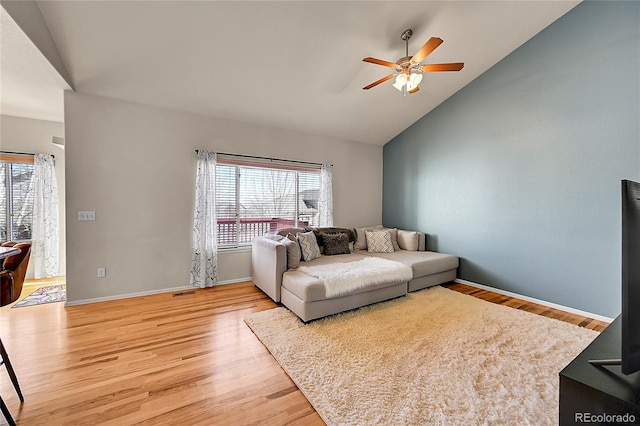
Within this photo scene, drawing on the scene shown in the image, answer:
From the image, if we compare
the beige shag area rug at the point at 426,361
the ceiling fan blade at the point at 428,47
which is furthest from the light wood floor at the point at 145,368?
the ceiling fan blade at the point at 428,47

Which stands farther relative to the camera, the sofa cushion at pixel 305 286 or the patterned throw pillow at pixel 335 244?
the patterned throw pillow at pixel 335 244

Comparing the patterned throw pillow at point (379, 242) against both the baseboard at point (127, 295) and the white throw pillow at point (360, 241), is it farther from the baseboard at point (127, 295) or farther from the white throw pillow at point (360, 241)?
the baseboard at point (127, 295)

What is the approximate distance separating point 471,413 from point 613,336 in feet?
2.76

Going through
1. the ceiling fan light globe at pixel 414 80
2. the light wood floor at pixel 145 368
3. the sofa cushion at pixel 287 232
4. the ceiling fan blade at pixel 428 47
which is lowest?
the light wood floor at pixel 145 368

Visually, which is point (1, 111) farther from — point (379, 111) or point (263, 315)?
point (379, 111)

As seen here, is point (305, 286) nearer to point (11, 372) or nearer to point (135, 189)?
point (11, 372)

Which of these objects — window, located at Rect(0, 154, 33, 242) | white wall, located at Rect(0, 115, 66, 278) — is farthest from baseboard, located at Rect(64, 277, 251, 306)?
window, located at Rect(0, 154, 33, 242)

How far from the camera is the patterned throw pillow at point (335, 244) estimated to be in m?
4.07

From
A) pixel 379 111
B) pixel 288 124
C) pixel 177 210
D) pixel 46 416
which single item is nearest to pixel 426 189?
pixel 379 111

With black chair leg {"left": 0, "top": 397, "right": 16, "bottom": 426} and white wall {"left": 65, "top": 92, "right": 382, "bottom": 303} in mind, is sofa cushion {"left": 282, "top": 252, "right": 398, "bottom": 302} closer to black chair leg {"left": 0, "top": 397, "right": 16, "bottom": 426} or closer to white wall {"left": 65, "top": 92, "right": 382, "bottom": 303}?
white wall {"left": 65, "top": 92, "right": 382, "bottom": 303}

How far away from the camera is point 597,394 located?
890 millimetres

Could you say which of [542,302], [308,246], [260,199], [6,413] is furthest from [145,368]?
[542,302]

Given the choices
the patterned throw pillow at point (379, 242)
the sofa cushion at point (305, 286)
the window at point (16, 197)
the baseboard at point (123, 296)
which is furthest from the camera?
the patterned throw pillow at point (379, 242)

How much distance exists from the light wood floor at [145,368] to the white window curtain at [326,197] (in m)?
2.10
